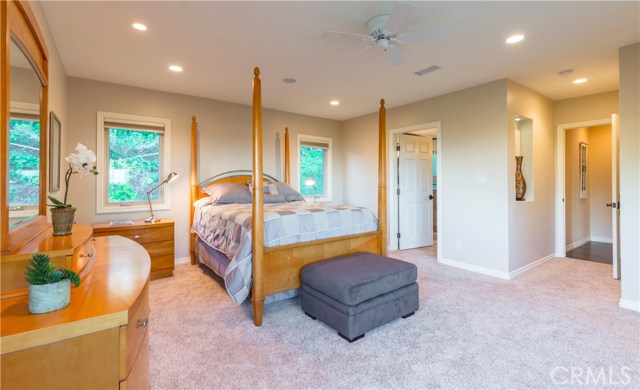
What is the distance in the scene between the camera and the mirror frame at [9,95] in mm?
1093

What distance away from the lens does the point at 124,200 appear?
155 inches

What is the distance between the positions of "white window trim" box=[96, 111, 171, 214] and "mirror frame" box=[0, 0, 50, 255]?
222cm

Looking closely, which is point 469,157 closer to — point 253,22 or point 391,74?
point 391,74

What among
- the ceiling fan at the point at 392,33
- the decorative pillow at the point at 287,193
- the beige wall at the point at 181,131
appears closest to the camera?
the ceiling fan at the point at 392,33

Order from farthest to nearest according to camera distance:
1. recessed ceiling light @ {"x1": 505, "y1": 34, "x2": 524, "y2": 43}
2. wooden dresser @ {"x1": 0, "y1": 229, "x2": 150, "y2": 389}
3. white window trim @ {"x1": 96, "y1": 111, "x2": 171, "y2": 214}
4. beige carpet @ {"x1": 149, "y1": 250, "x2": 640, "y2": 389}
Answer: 1. white window trim @ {"x1": 96, "y1": 111, "x2": 171, "y2": 214}
2. recessed ceiling light @ {"x1": 505, "y1": 34, "x2": 524, "y2": 43}
3. beige carpet @ {"x1": 149, "y1": 250, "x2": 640, "y2": 389}
4. wooden dresser @ {"x1": 0, "y1": 229, "x2": 150, "y2": 389}

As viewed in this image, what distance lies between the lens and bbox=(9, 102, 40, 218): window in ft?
4.04


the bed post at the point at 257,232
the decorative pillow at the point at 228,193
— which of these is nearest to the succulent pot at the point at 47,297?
the bed post at the point at 257,232

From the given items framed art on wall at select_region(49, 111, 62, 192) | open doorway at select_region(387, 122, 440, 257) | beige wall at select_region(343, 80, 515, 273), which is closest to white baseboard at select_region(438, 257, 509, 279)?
beige wall at select_region(343, 80, 515, 273)

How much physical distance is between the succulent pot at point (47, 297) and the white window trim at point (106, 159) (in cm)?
342

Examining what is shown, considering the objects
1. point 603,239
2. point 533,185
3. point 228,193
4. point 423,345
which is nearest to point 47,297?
point 423,345

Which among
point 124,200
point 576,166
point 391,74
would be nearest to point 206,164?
point 124,200

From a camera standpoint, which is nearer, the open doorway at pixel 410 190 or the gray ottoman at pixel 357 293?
the gray ottoman at pixel 357 293

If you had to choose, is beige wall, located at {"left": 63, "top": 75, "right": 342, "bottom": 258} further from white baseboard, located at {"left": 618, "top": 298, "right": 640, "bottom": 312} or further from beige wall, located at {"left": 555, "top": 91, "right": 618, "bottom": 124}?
white baseboard, located at {"left": 618, "top": 298, "right": 640, "bottom": 312}

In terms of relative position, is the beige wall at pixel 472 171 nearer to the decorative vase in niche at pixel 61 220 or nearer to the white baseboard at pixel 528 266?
the white baseboard at pixel 528 266
